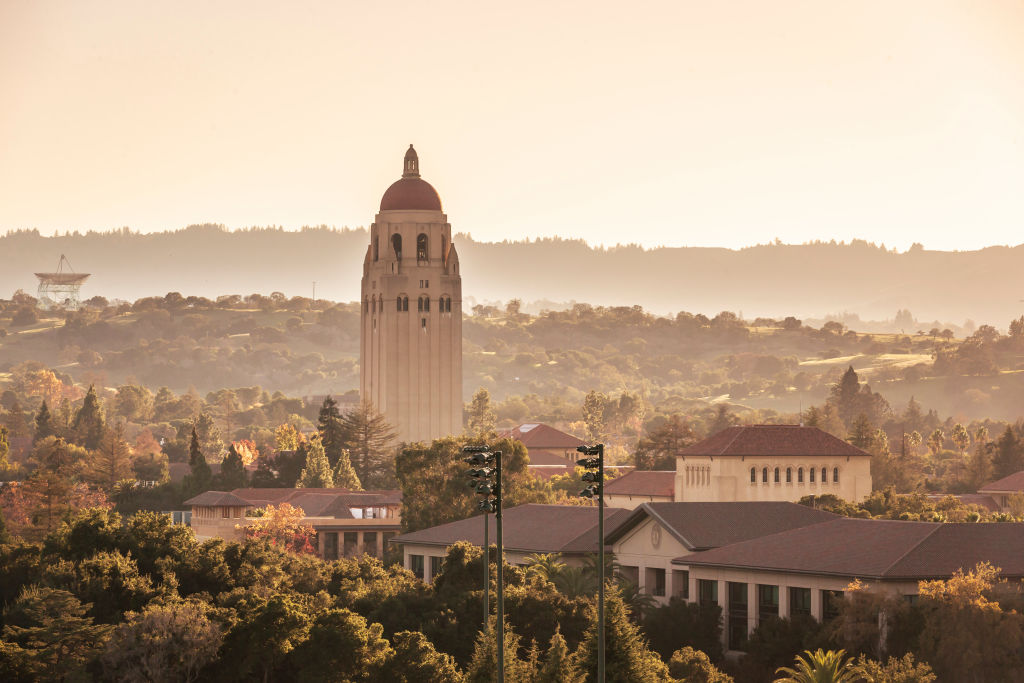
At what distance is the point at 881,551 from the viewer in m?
100

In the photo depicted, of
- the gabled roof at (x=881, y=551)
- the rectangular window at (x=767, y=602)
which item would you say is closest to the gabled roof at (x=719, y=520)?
the gabled roof at (x=881, y=551)

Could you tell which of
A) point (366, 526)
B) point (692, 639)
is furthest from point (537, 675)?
point (366, 526)

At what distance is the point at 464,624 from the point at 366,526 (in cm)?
8320

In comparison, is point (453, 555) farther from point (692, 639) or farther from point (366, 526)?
point (366, 526)

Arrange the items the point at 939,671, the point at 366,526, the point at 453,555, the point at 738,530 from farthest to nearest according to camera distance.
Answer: the point at 366,526 < the point at 738,530 < the point at 453,555 < the point at 939,671

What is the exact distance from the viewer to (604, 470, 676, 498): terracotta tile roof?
17538 cm

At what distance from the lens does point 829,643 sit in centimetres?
9094

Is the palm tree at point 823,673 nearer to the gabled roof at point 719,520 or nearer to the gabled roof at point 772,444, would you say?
the gabled roof at point 719,520

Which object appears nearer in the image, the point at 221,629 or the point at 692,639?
the point at 221,629

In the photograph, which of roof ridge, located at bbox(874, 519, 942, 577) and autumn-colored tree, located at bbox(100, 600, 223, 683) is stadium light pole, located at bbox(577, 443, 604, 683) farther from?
roof ridge, located at bbox(874, 519, 942, 577)

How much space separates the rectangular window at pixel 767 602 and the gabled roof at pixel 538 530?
1813cm

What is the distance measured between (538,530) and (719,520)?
14.0m

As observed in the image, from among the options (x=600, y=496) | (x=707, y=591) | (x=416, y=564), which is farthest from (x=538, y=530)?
(x=600, y=496)

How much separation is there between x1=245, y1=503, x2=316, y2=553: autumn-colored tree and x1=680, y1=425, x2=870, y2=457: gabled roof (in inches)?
1377
